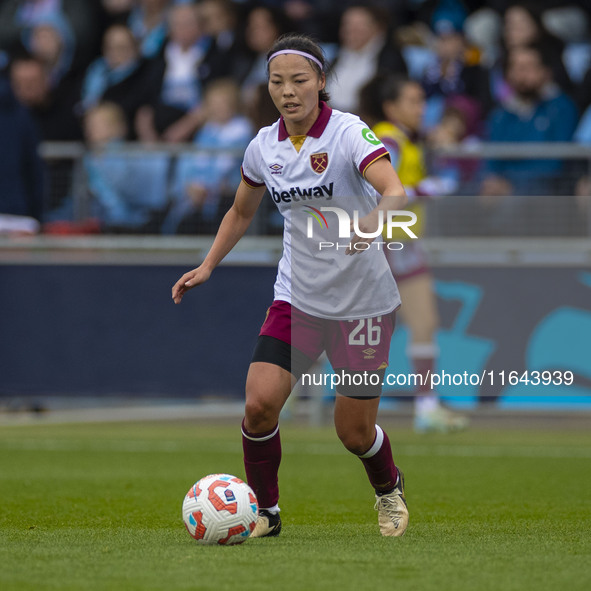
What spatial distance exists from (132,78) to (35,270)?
154 inches

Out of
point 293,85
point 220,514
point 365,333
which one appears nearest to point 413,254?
point 365,333

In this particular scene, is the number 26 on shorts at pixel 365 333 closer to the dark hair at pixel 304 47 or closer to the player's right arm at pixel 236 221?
the player's right arm at pixel 236 221

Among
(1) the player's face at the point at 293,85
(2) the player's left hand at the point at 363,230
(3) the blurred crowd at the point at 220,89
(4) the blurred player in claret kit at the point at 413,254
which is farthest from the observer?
(3) the blurred crowd at the point at 220,89

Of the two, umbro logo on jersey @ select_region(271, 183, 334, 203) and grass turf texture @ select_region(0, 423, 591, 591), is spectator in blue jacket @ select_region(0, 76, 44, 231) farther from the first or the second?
umbro logo on jersey @ select_region(271, 183, 334, 203)

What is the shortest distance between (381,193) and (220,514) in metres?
1.53

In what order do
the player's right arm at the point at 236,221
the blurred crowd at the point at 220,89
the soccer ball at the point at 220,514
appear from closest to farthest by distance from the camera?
the soccer ball at the point at 220,514 → the player's right arm at the point at 236,221 → the blurred crowd at the point at 220,89

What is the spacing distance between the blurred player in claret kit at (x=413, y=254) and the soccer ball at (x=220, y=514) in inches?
204

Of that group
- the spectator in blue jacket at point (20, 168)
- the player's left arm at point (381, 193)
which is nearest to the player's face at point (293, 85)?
the player's left arm at point (381, 193)

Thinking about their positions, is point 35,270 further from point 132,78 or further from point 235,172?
point 132,78

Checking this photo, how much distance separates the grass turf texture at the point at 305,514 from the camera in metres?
4.31

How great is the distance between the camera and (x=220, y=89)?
13109 millimetres

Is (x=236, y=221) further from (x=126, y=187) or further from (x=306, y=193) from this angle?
(x=126, y=187)

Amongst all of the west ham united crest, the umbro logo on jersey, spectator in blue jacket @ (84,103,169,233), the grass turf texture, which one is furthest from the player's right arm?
spectator in blue jacket @ (84,103,169,233)

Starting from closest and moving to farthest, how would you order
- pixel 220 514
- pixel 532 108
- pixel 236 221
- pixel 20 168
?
pixel 220 514 < pixel 236 221 < pixel 20 168 < pixel 532 108
